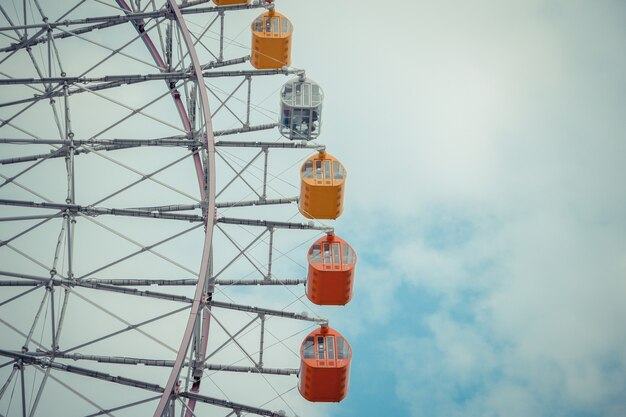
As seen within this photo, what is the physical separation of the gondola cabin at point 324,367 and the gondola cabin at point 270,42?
28.6ft

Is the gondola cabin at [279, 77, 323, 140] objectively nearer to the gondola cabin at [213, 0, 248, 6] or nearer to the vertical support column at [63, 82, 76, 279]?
the gondola cabin at [213, 0, 248, 6]

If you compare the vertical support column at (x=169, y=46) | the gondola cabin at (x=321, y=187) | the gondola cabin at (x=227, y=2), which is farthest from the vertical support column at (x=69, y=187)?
the gondola cabin at (x=227, y=2)

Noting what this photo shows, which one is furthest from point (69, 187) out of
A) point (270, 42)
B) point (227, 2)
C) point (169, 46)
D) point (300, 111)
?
point (227, 2)

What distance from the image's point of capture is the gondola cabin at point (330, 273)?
24703 mm

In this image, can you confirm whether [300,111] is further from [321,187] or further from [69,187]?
[69,187]

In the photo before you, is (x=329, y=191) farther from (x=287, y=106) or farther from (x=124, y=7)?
(x=124, y=7)

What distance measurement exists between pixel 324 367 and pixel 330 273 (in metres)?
2.37

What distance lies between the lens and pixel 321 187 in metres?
25.4

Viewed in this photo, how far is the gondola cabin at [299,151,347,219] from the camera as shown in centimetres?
2547

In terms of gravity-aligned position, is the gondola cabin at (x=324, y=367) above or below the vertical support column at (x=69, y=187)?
below

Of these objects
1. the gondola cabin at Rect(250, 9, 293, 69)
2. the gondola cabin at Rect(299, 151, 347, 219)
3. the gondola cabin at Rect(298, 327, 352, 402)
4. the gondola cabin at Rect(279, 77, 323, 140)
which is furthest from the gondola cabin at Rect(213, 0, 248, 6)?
the gondola cabin at Rect(298, 327, 352, 402)

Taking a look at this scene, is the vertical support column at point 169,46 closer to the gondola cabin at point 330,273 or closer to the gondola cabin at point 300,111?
the gondola cabin at point 300,111

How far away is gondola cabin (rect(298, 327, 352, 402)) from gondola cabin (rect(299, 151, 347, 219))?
3156mm

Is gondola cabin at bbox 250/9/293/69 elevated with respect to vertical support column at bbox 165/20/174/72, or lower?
elevated
